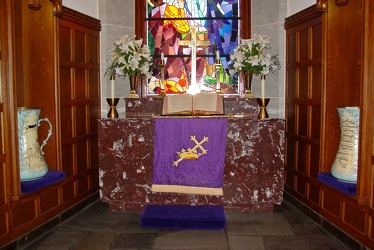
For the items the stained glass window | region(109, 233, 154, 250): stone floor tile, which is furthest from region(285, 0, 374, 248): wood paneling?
region(109, 233, 154, 250): stone floor tile

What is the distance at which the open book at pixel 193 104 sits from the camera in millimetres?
3846

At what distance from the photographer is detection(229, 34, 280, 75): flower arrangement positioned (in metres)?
4.10

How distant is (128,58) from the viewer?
4168 millimetres

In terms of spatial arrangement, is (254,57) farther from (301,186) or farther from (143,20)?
(143,20)

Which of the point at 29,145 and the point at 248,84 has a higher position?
the point at 248,84

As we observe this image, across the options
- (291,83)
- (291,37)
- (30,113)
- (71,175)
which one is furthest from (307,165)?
(30,113)

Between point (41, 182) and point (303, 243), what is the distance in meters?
2.04

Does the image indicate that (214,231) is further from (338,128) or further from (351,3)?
(351,3)

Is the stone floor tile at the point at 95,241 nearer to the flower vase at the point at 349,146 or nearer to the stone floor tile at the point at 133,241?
the stone floor tile at the point at 133,241

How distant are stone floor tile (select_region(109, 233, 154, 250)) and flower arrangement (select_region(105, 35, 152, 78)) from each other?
1698 mm

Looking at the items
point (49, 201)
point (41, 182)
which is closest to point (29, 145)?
point (41, 182)

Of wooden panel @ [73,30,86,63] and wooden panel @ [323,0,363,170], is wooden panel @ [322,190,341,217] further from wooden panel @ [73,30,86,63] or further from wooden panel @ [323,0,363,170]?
wooden panel @ [73,30,86,63]

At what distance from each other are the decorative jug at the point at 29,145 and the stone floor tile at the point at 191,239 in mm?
1087

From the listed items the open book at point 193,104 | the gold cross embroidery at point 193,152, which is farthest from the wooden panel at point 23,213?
the open book at point 193,104
